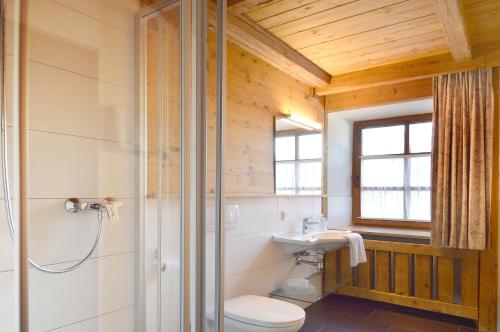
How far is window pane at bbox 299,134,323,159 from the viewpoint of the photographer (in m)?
3.41

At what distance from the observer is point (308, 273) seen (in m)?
3.37

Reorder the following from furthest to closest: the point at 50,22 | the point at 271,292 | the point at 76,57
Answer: the point at 271,292
the point at 76,57
the point at 50,22

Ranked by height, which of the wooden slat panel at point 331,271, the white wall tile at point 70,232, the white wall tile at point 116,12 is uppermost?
the white wall tile at point 116,12

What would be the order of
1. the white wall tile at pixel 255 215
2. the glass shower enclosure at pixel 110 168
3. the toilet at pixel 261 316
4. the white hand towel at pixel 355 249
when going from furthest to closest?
the white hand towel at pixel 355 249 < the white wall tile at pixel 255 215 < the toilet at pixel 261 316 < the glass shower enclosure at pixel 110 168

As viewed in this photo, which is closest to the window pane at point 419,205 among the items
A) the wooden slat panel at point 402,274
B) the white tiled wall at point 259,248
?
the wooden slat panel at point 402,274

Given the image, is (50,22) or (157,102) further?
(157,102)

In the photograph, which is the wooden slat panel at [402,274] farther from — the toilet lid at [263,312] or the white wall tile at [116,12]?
the white wall tile at [116,12]

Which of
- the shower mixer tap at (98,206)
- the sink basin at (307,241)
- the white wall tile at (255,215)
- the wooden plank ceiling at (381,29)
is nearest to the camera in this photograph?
the shower mixer tap at (98,206)

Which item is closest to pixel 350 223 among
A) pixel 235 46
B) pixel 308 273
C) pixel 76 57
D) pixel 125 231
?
pixel 308 273

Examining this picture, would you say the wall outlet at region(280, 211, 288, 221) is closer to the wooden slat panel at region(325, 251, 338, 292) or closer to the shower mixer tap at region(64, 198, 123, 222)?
the wooden slat panel at region(325, 251, 338, 292)

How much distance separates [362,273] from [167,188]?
293cm

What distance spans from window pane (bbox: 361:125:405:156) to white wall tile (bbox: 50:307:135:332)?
3.42 m

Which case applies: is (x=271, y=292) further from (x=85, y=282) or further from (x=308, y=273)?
(x=85, y=282)

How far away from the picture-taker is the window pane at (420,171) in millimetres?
3832
